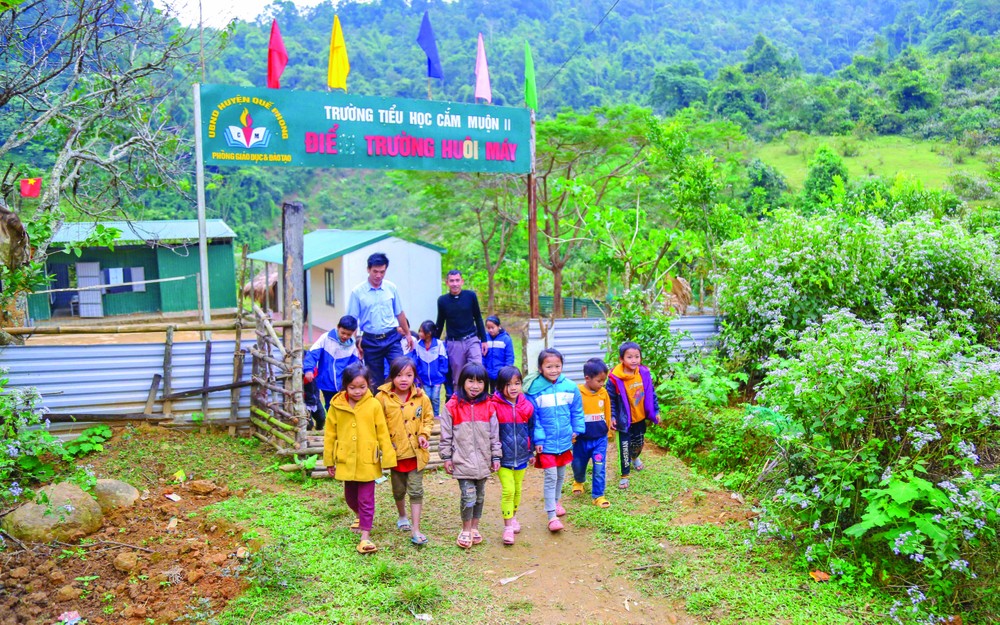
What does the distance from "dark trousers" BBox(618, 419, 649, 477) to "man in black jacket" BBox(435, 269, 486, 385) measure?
191cm

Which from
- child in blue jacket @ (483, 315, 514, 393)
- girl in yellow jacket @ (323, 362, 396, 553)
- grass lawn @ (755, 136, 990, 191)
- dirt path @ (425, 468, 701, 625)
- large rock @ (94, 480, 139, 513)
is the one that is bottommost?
dirt path @ (425, 468, 701, 625)

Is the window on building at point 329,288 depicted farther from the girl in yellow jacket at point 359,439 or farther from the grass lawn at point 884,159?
the grass lawn at point 884,159

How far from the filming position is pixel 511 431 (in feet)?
17.1

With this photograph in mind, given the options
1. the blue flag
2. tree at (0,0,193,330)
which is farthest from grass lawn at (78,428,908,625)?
the blue flag

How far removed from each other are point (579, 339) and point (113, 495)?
5540 millimetres

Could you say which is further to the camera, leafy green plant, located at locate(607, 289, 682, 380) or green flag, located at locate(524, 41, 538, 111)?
green flag, located at locate(524, 41, 538, 111)

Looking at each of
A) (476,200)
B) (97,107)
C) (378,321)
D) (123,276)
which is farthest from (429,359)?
(123,276)

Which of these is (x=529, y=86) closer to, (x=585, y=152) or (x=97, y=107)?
(x=97, y=107)

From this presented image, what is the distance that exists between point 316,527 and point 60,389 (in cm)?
331

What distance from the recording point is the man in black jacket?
25.3 ft

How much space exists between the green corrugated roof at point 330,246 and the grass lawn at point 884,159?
20426 mm

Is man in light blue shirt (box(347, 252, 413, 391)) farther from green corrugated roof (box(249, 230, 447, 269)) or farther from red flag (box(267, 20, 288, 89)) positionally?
green corrugated roof (box(249, 230, 447, 269))

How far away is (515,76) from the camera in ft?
153

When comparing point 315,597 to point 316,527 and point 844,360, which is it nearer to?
point 316,527
